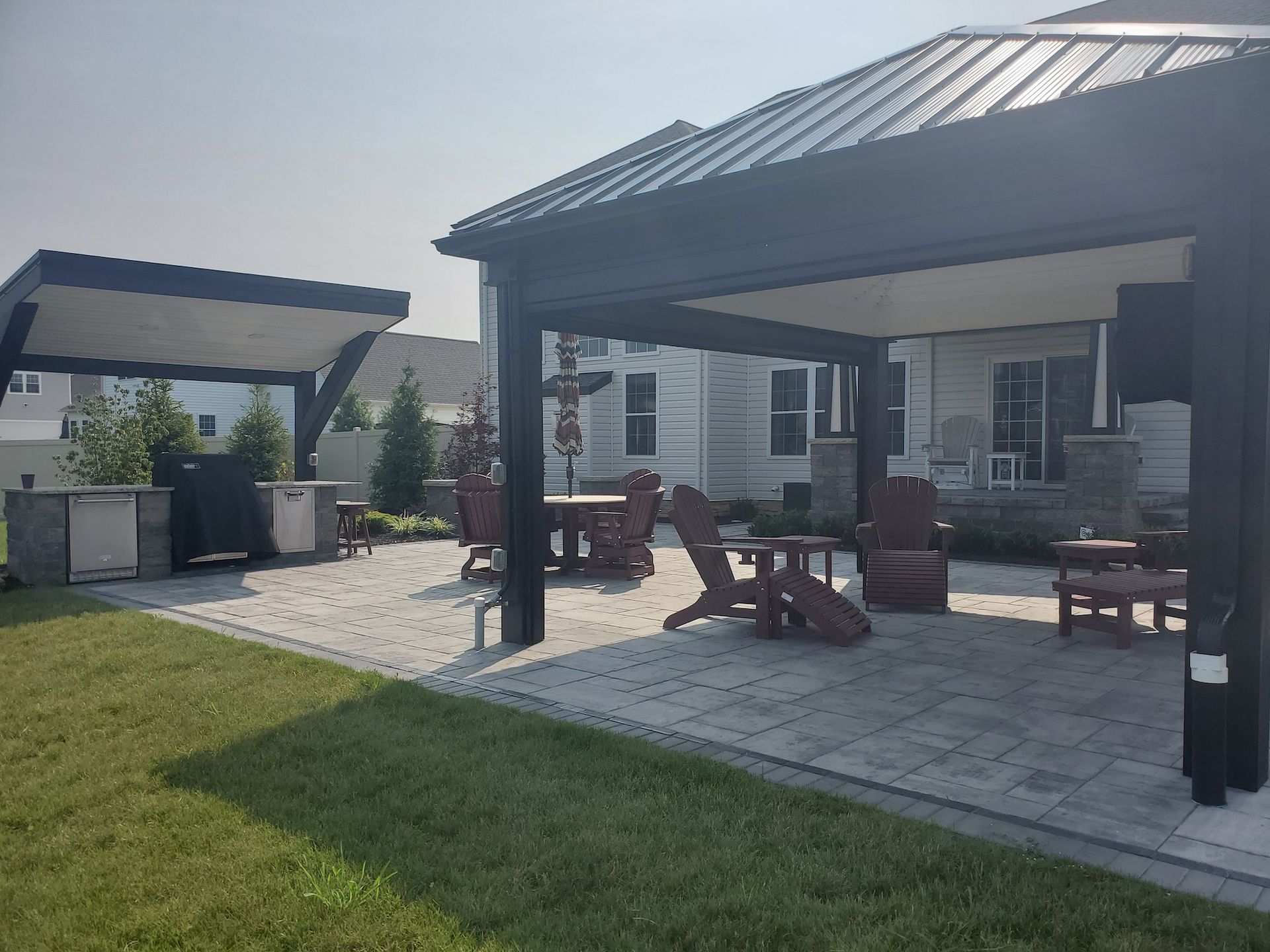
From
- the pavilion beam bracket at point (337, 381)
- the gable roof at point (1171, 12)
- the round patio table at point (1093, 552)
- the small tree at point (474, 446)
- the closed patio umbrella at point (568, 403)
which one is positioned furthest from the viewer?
the small tree at point (474, 446)

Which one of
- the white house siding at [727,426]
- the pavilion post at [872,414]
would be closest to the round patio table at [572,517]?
the pavilion post at [872,414]

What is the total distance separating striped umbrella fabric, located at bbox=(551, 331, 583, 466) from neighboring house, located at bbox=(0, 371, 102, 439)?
29.5 metres

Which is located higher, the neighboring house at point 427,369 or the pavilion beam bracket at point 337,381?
the neighboring house at point 427,369

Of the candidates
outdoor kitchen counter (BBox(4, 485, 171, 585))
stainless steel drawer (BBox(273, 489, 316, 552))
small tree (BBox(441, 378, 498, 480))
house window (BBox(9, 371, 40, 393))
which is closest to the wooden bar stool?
stainless steel drawer (BBox(273, 489, 316, 552))

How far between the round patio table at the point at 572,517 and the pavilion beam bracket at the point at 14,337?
5.67m

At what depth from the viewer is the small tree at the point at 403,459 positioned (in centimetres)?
1778

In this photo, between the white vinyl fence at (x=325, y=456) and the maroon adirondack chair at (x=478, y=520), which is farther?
the white vinyl fence at (x=325, y=456)

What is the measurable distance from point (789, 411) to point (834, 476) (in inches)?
157

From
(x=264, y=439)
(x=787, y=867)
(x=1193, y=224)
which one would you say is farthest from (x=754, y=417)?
(x=787, y=867)

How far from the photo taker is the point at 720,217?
16.9 ft

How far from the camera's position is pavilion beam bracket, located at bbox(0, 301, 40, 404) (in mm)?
9430

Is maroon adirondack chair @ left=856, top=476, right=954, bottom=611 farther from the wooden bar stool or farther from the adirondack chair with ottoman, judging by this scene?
the wooden bar stool

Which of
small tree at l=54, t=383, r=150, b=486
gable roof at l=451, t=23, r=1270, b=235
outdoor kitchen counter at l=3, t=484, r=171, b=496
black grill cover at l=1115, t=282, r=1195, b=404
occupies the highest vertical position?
gable roof at l=451, t=23, r=1270, b=235

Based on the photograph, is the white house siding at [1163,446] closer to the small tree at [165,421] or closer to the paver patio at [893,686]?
the paver patio at [893,686]
